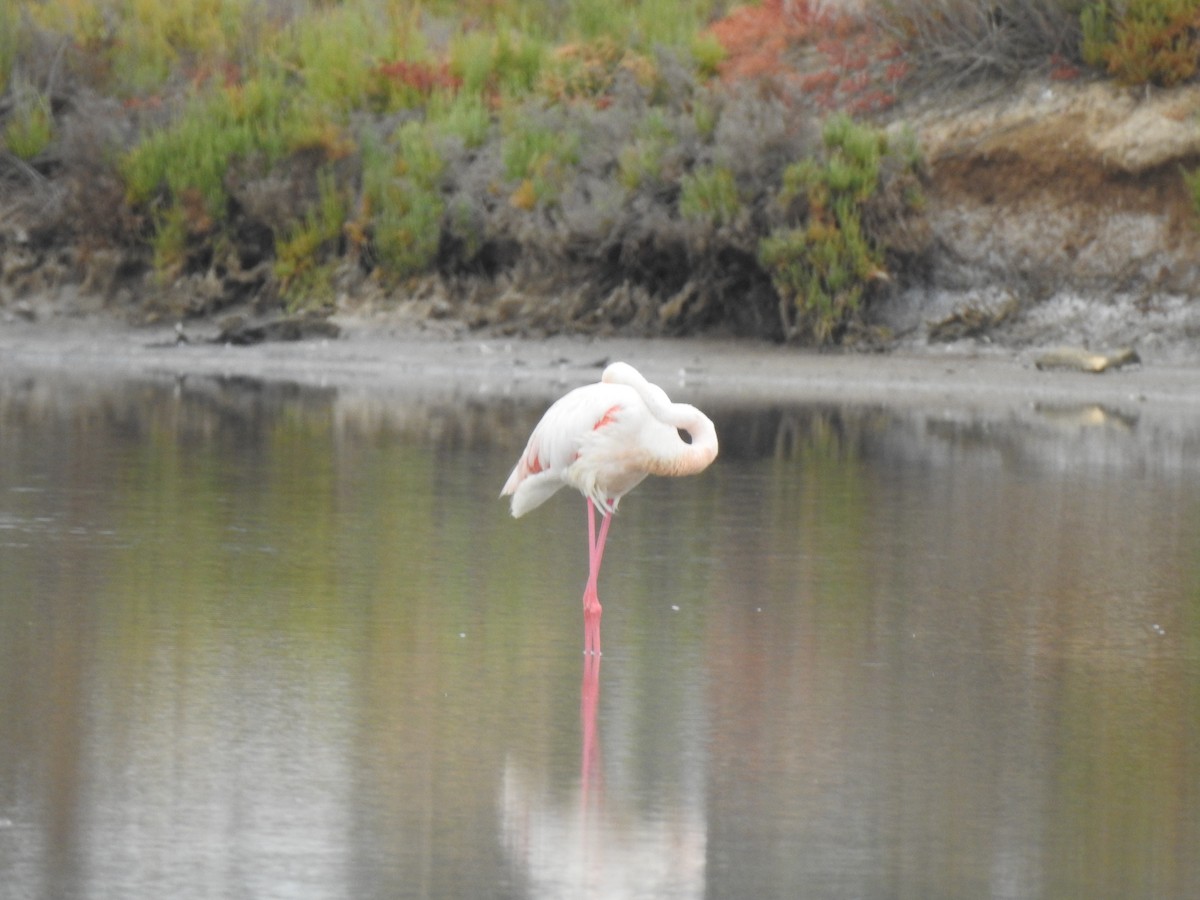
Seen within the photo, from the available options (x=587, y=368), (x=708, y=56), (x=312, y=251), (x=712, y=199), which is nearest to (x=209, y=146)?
(x=312, y=251)

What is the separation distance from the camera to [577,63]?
2575 centimetres

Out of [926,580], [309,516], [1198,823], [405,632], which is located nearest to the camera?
[1198,823]

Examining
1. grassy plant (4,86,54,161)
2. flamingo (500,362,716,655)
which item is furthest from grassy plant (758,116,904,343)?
flamingo (500,362,716,655)

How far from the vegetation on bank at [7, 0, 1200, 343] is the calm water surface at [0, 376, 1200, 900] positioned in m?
9.48

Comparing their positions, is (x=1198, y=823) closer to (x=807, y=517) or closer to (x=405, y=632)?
(x=405, y=632)

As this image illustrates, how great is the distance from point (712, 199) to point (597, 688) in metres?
15.3

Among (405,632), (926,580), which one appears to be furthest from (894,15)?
(405,632)

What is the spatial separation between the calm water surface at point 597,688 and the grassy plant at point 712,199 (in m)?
9.26

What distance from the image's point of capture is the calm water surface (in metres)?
5.22

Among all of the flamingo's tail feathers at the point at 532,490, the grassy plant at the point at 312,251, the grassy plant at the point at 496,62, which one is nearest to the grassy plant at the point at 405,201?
the grassy plant at the point at 312,251

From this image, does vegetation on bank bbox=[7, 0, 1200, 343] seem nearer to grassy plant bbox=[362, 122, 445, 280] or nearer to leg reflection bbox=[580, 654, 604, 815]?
grassy plant bbox=[362, 122, 445, 280]

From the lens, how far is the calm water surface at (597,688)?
5219 mm

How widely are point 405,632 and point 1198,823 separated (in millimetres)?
3210

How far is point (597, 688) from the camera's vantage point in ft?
23.2
